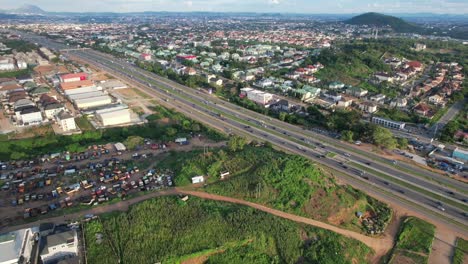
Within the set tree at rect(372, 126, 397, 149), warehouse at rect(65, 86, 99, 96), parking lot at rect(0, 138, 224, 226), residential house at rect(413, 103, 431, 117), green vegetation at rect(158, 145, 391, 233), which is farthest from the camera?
warehouse at rect(65, 86, 99, 96)

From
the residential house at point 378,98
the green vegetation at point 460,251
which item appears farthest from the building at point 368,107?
the green vegetation at point 460,251

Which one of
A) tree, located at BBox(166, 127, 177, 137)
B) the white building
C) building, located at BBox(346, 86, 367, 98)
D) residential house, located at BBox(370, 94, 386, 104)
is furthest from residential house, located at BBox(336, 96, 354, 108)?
the white building

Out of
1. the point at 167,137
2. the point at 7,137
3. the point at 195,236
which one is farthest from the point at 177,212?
the point at 7,137

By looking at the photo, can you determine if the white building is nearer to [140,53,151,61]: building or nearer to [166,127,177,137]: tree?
[140,53,151,61]: building

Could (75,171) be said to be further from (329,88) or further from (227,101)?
(329,88)

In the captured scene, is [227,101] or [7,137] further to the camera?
[227,101]

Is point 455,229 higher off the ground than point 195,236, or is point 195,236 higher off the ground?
point 195,236

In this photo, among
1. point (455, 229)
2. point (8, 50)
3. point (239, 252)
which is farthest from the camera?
point (8, 50)
